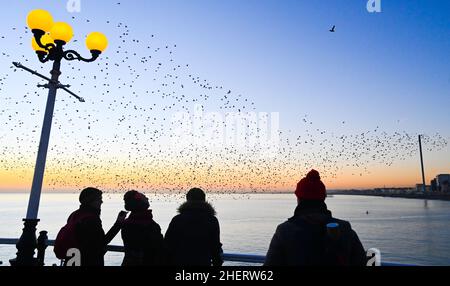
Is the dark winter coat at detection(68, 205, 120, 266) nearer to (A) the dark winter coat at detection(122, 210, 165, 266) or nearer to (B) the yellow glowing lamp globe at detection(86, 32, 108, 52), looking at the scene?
(A) the dark winter coat at detection(122, 210, 165, 266)

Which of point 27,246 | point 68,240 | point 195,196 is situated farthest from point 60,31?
point 195,196

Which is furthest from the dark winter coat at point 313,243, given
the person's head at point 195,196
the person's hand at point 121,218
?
the person's hand at point 121,218

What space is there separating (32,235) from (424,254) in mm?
39776

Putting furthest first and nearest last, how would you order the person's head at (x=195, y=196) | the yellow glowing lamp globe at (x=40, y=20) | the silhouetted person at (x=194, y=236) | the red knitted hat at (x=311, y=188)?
the yellow glowing lamp globe at (x=40, y=20), the person's head at (x=195, y=196), the silhouetted person at (x=194, y=236), the red knitted hat at (x=311, y=188)

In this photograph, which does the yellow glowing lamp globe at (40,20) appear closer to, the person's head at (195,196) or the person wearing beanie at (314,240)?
the person's head at (195,196)

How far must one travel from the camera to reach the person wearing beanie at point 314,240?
252cm

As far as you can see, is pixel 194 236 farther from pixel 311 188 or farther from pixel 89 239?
pixel 311 188

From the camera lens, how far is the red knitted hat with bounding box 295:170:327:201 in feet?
8.96

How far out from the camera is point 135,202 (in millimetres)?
4168

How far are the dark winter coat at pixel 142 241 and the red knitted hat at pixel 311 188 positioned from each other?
2.05 metres

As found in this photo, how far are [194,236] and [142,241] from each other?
2.04 feet

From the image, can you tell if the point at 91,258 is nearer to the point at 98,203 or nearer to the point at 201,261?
the point at 98,203

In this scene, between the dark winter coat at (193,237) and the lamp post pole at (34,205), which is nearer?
the dark winter coat at (193,237)

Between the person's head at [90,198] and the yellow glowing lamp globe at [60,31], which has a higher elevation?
the yellow glowing lamp globe at [60,31]
